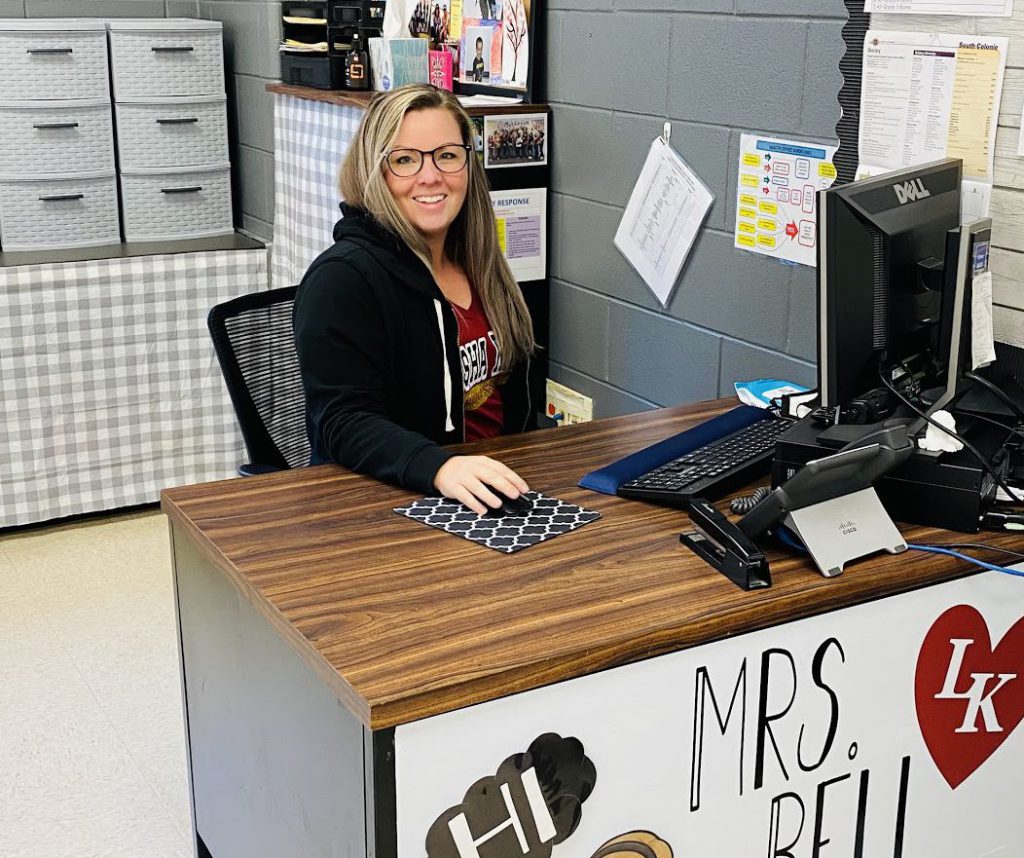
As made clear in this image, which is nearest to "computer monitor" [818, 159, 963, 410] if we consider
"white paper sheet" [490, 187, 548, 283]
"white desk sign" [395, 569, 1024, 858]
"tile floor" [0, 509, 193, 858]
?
"white desk sign" [395, 569, 1024, 858]

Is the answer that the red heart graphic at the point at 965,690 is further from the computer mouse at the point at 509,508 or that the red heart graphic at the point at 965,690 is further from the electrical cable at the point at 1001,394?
the computer mouse at the point at 509,508

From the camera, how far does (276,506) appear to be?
1.90 meters

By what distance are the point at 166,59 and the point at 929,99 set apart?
3.06m

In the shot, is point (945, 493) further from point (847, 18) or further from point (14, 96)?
point (14, 96)

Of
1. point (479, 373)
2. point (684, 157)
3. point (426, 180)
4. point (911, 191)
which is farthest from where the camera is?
point (684, 157)

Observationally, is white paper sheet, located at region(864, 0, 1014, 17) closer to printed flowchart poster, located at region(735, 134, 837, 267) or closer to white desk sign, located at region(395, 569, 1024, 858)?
printed flowchart poster, located at region(735, 134, 837, 267)

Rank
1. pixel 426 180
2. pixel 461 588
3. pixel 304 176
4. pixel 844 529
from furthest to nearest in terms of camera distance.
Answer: pixel 304 176 → pixel 426 180 → pixel 844 529 → pixel 461 588

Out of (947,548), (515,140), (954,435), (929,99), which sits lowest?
(947,548)

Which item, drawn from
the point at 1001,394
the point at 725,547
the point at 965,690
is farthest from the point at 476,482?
the point at 1001,394

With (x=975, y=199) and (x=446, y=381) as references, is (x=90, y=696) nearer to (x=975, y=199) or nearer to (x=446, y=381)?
(x=446, y=381)

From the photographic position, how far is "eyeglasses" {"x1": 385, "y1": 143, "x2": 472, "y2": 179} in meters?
2.28

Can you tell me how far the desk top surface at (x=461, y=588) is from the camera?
4.61 ft

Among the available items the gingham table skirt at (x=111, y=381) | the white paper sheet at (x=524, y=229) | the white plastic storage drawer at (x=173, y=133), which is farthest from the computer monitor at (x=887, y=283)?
the white plastic storage drawer at (x=173, y=133)

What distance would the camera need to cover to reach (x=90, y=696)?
2977 mm
